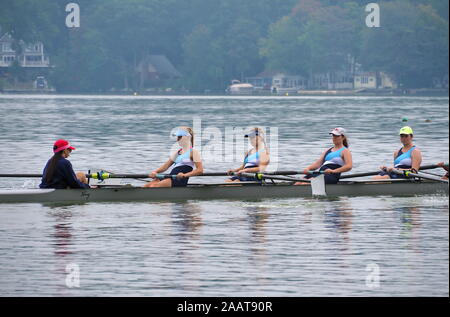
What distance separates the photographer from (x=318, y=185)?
24.2 metres

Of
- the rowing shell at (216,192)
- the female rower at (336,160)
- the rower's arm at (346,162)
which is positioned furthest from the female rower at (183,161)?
the rower's arm at (346,162)

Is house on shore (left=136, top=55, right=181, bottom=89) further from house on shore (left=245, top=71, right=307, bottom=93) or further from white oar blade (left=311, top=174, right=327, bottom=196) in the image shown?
white oar blade (left=311, top=174, right=327, bottom=196)

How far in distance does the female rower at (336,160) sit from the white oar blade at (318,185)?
204 mm

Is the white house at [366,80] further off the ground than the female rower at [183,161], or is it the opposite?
the white house at [366,80]

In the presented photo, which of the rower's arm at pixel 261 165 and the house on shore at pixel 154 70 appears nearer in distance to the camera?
the rower's arm at pixel 261 165

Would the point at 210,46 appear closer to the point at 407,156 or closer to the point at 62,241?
the point at 407,156

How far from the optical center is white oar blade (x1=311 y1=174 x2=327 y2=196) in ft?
79.2

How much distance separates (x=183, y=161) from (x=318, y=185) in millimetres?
2989

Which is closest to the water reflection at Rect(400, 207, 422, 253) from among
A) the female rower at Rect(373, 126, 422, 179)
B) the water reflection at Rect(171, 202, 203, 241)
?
the female rower at Rect(373, 126, 422, 179)

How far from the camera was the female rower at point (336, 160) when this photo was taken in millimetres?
24047

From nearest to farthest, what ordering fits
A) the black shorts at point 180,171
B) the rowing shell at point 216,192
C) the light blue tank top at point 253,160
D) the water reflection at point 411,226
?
the water reflection at point 411,226 → the rowing shell at point 216,192 → the black shorts at point 180,171 → the light blue tank top at point 253,160

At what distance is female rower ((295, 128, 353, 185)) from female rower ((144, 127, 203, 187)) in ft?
7.84

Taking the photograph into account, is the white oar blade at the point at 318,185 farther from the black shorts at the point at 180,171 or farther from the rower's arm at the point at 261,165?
the black shorts at the point at 180,171
